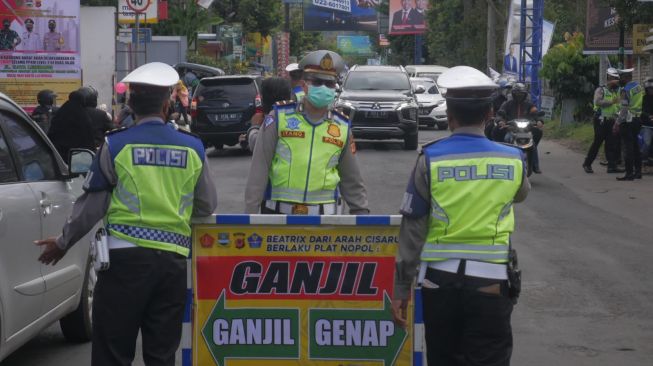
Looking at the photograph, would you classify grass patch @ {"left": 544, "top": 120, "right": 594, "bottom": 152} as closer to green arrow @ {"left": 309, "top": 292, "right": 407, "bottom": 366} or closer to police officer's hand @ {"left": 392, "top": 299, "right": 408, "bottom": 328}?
green arrow @ {"left": 309, "top": 292, "right": 407, "bottom": 366}

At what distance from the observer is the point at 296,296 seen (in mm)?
5598

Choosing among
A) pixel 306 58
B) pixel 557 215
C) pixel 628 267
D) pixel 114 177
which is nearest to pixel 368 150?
pixel 557 215

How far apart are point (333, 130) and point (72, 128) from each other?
7472 mm

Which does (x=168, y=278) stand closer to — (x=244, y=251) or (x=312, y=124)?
(x=244, y=251)

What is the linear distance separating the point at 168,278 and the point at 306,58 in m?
2.39

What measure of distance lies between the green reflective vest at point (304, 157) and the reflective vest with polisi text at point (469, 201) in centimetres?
191

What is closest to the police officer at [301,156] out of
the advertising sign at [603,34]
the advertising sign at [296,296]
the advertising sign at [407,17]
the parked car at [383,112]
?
the advertising sign at [296,296]

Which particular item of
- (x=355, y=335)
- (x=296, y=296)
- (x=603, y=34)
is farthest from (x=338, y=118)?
(x=603, y=34)

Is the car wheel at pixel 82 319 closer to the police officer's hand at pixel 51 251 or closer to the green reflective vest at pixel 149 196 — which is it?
the police officer's hand at pixel 51 251

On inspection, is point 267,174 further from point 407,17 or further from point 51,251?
point 407,17

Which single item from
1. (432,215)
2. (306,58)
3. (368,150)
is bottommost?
(368,150)

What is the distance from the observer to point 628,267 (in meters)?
10.8

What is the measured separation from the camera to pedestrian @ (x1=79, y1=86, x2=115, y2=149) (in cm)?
1403

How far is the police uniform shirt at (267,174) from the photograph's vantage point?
6516 mm
